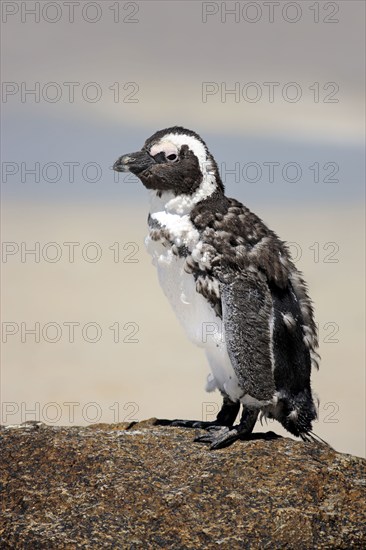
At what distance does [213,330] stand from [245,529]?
4.47 feet

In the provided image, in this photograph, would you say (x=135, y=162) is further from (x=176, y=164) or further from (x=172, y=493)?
(x=172, y=493)

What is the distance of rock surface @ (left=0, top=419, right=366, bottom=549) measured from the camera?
5.70 metres

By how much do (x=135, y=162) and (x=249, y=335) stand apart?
1.47 metres

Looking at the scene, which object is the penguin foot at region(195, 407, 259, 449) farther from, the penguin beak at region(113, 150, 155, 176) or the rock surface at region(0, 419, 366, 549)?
the penguin beak at region(113, 150, 155, 176)

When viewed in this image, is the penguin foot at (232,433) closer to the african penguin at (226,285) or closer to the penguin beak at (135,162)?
the african penguin at (226,285)

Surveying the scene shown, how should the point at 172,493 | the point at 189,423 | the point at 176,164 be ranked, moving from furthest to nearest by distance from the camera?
the point at 189,423 → the point at 176,164 → the point at 172,493

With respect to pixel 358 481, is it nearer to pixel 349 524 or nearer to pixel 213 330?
pixel 349 524

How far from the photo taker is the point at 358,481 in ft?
20.6

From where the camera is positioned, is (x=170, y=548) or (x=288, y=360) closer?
(x=170, y=548)

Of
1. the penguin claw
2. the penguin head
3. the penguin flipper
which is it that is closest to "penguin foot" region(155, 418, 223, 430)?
the penguin claw

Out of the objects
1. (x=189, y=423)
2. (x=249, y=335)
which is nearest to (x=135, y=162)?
(x=249, y=335)

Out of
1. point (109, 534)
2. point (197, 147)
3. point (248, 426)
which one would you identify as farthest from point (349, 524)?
point (197, 147)

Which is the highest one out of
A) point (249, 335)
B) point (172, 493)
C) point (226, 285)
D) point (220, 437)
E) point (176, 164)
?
point (176, 164)

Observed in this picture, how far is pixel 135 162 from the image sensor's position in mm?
6574
